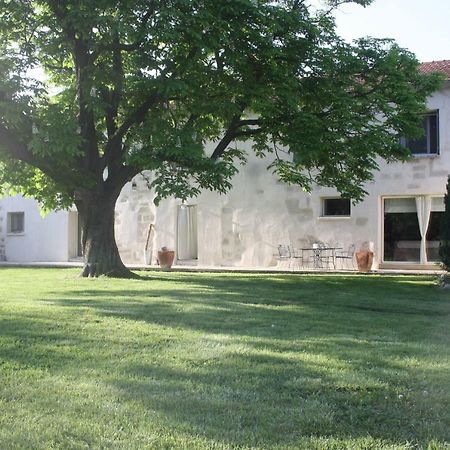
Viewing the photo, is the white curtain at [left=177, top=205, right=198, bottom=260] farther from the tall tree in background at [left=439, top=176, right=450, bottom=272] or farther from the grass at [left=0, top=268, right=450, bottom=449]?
the grass at [left=0, top=268, right=450, bottom=449]

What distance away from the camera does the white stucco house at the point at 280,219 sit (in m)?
20.0

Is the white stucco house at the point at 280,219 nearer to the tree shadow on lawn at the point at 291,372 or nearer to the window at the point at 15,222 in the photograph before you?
the window at the point at 15,222

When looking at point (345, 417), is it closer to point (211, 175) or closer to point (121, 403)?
point (121, 403)

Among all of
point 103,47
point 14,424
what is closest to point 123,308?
point 14,424

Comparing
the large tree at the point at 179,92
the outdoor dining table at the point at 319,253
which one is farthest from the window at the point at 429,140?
the large tree at the point at 179,92

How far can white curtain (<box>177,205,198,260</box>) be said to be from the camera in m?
24.2

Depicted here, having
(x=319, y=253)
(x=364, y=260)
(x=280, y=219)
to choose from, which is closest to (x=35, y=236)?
(x=280, y=219)

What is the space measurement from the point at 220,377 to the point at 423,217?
16773 millimetres

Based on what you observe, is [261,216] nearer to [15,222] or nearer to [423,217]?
[423,217]

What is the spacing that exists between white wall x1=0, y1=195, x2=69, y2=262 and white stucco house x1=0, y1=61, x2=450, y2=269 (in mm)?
47

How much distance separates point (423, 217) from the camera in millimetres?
20047

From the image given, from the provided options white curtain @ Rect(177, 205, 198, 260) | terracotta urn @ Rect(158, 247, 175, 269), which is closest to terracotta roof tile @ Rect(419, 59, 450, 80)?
white curtain @ Rect(177, 205, 198, 260)

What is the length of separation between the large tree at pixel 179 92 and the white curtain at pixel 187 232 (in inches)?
359

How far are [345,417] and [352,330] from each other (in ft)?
10.7
